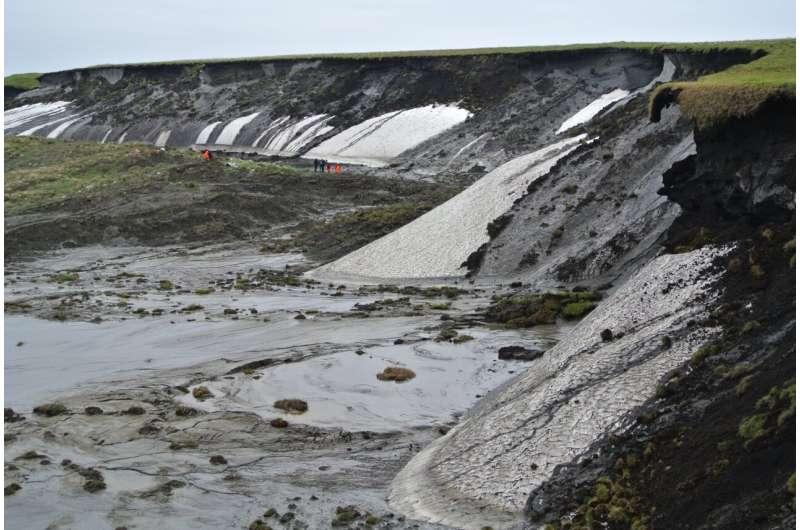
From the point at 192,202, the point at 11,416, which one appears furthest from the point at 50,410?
the point at 192,202

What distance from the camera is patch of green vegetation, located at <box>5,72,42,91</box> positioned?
363 ft

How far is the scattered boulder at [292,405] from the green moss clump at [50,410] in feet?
12.7

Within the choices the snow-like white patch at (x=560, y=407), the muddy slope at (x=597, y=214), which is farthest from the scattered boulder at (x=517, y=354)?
the muddy slope at (x=597, y=214)

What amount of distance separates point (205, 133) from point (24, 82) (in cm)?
4098

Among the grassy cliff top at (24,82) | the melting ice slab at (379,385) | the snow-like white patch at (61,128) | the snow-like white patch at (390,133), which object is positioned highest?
the grassy cliff top at (24,82)

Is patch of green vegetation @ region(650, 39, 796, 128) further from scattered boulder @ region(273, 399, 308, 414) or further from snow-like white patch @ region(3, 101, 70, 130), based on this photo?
snow-like white patch @ region(3, 101, 70, 130)

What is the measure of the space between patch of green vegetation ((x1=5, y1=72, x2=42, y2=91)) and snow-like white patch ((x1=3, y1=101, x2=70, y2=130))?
333 inches

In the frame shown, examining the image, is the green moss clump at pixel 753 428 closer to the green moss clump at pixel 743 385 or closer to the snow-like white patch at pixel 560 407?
the green moss clump at pixel 743 385

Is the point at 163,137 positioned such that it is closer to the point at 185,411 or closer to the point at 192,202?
the point at 192,202

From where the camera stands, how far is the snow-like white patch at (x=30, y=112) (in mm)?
96812

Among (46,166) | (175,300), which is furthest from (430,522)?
(46,166)

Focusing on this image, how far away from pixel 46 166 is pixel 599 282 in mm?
45112

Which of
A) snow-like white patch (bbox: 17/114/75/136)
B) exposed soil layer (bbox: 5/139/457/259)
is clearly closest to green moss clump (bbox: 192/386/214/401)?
exposed soil layer (bbox: 5/139/457/259)

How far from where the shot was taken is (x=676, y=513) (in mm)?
11047
